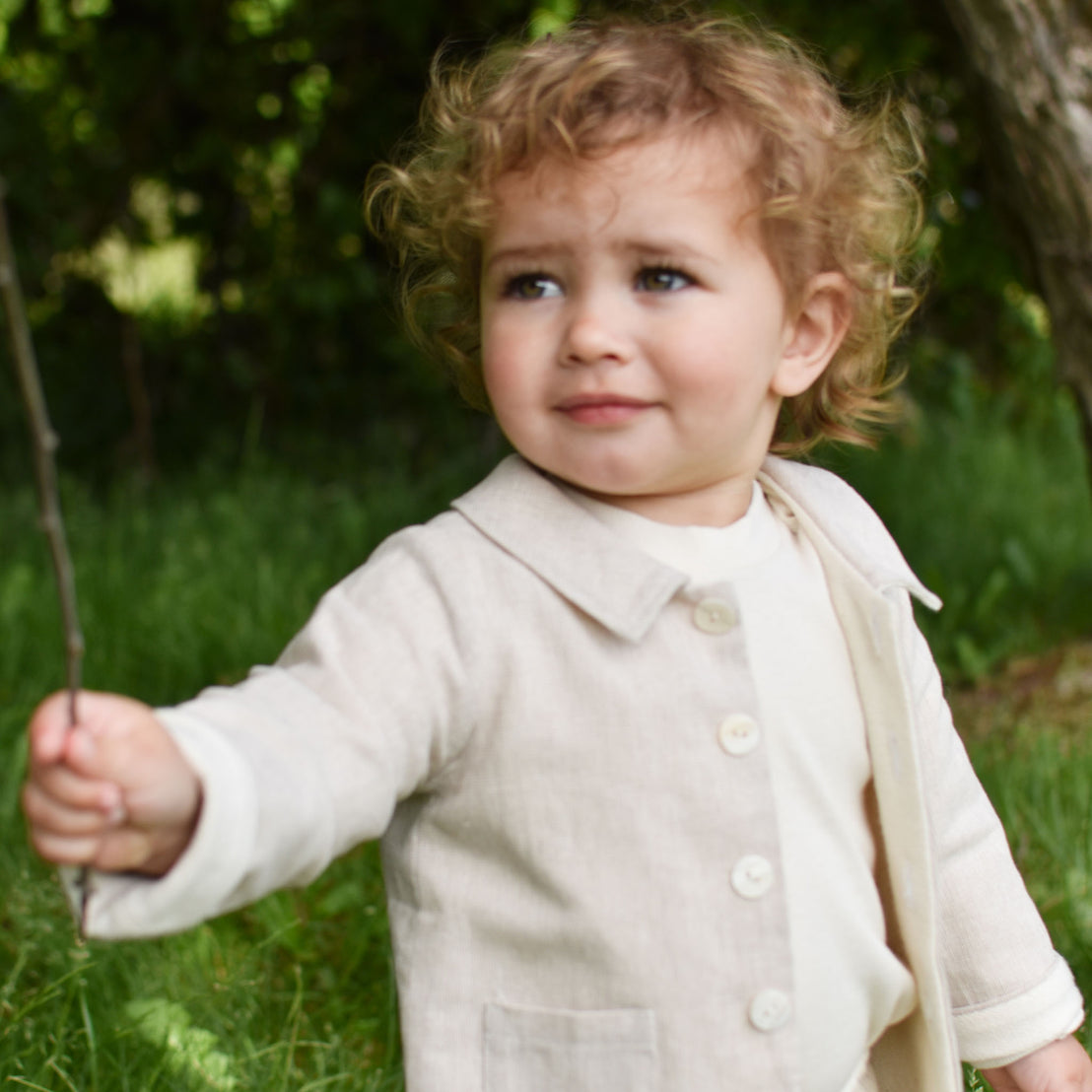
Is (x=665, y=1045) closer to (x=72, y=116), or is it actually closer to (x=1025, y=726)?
(x=1025, y=726)

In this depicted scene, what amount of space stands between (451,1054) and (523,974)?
102 mm

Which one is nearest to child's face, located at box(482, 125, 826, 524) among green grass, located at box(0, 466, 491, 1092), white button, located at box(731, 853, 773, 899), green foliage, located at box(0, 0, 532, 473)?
white button, located at box(731, 853, 773, 899)

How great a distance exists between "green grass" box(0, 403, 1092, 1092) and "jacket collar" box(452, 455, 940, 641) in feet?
2.65

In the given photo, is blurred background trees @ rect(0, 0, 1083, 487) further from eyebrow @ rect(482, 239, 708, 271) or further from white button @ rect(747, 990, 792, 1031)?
white button @ rect(747, 990, 792, 1031)

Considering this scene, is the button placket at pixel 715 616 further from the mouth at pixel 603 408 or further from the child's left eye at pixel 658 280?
the child's left eye at pixel 658 280

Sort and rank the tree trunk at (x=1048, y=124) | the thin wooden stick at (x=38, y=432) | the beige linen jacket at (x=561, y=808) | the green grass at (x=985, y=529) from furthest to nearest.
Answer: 1. the green grass at (x=985, y=529)
2. the tree trunk at (x=1048, y=124)
3. the beige linen jacket at (x=561, y=808)
4. the thin wooden stick at (x=38, y=432)

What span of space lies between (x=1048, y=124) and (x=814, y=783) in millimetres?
1752

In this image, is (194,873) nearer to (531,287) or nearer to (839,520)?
(531,287)

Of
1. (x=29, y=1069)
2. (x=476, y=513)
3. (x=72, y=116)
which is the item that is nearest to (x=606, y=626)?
(x=476, y=513)

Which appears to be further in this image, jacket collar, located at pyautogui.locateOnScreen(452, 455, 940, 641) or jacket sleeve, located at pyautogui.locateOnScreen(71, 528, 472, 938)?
jacket collar, located at pyautogui.locateOnScreen(452, 455, 940, 641)

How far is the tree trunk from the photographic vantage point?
255 centimetres

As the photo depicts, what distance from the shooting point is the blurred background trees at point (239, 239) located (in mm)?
4844

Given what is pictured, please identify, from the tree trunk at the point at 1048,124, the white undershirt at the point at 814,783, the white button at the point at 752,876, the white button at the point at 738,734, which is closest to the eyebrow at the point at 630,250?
the white undershirt at the point at 814,783

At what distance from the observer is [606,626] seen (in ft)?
4.28
